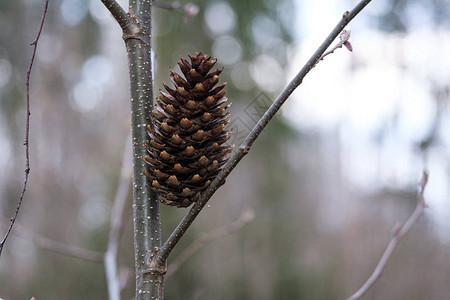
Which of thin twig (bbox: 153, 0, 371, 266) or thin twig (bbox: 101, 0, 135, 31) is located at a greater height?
thin twig (bbox: 101, 0, 135, 31)

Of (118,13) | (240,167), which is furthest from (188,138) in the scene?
(240,167)

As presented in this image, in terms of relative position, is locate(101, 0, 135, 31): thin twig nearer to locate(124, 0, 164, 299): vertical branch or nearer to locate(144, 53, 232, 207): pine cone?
locate(124, 0, 164, 299): vertical branch

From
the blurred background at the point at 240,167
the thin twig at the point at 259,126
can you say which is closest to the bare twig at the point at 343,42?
the thin twig at the point at 259,126

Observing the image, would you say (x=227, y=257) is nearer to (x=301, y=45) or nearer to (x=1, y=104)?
(x=301, y=45)

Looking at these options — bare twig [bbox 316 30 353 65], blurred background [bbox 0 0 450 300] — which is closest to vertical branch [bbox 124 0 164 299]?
bare twig [bbox 316 30 353 65]

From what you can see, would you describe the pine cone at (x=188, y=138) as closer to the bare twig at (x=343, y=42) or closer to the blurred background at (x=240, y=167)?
the bare twig at (x=343, y=42)

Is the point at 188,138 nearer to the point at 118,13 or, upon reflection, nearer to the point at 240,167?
the point at 118,13
